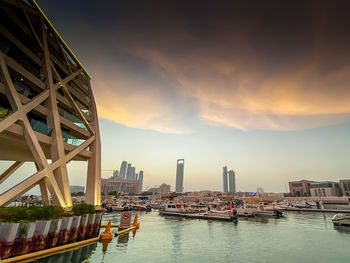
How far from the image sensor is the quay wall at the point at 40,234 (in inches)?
447

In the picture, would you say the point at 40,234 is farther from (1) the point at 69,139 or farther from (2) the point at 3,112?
(1) the point at 69,139

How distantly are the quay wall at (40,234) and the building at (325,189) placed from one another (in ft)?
495

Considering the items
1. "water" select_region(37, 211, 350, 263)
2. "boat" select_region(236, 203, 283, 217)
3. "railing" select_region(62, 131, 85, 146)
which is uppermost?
"railing" select_region(62, 131, 85, 146)

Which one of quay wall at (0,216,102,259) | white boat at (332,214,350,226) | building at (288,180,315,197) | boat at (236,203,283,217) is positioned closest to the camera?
quay wall at (0,216,102,259)

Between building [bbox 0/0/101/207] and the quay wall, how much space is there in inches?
134

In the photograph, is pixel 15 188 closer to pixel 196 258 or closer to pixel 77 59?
pixel 196 258

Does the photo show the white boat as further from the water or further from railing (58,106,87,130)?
railing (58,106,87,130)

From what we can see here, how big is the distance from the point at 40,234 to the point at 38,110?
1288 cm

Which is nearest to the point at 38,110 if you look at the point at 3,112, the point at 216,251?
the point at 3,112

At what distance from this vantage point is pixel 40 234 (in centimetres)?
1317

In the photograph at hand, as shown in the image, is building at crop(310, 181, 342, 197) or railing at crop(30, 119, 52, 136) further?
building at crop(310, 181, 342, 197)

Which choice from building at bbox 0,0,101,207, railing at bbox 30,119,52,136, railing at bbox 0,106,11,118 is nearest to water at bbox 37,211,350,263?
building at bbox 0,0,101,207

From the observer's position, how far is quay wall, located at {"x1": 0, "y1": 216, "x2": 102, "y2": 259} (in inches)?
447

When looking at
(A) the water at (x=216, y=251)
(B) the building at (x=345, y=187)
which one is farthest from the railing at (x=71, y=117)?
(B) the building at (x=345, y=187)
